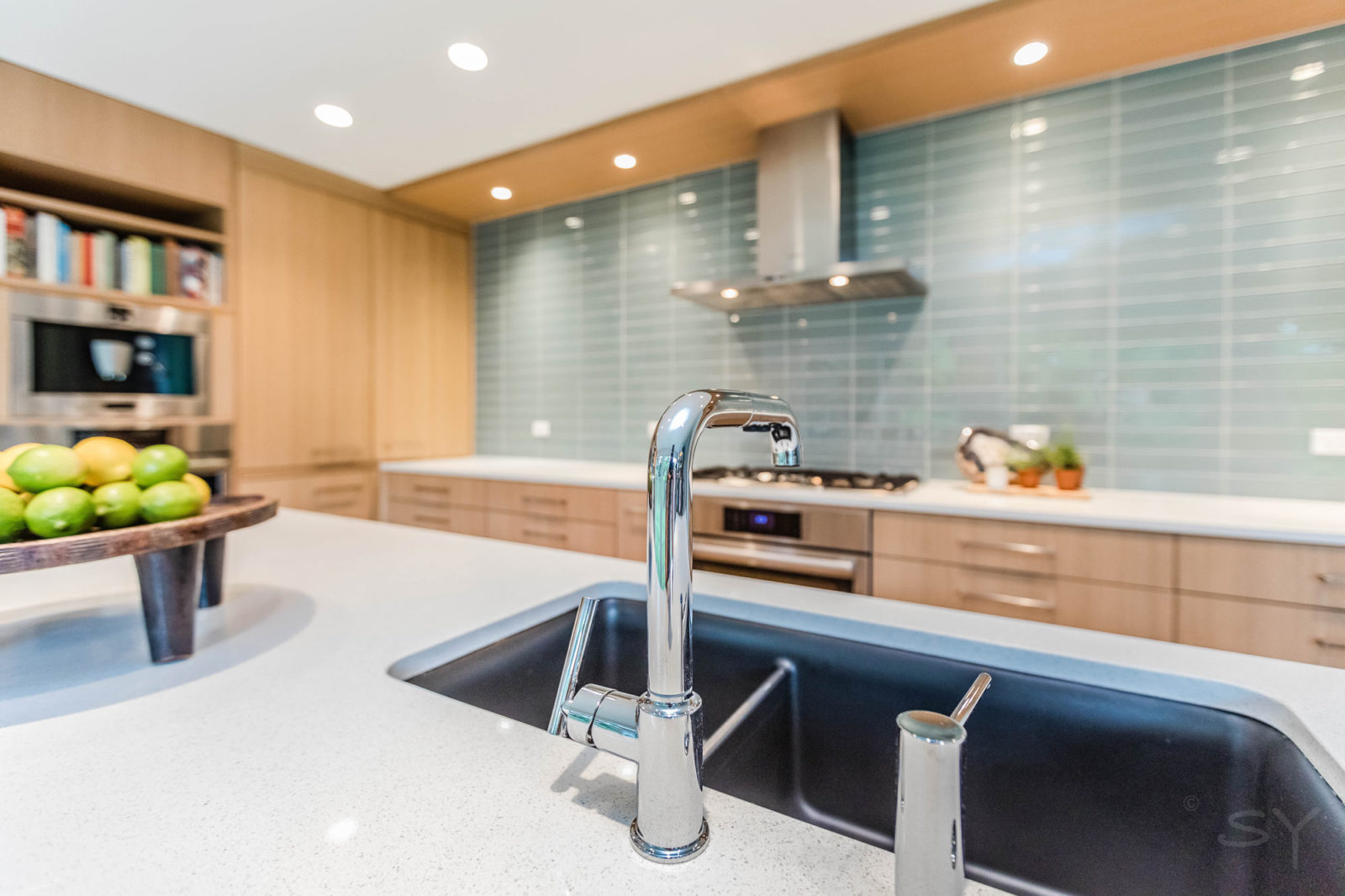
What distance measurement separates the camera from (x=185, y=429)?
2.70m

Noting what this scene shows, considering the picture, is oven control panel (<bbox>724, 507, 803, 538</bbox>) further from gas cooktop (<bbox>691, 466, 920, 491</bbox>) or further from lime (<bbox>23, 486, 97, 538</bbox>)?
lime (<bbox>23, 486, 97, 538</bbox>)

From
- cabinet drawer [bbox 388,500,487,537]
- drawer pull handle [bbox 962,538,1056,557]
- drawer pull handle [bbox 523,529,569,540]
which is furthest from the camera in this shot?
cabinet drawer [bbox 388,500,487,537]

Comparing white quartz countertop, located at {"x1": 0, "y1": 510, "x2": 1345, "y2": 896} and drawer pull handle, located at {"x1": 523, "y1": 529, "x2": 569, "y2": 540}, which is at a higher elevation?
white quartz countertop, located at {"x1": 0, "y1": 510, "x2": 1345, "y2": 896}

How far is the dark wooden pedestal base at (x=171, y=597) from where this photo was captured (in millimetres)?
703

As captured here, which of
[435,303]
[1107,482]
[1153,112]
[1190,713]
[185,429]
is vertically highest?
[1153,112]

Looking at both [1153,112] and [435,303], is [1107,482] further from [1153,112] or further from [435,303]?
[435,303]

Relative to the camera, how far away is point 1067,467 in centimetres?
211

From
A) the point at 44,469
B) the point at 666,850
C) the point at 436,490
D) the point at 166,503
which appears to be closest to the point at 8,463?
the point at 44,469

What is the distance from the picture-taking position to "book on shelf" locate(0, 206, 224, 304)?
230 centimetres

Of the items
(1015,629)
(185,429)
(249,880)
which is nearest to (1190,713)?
(1015,629)

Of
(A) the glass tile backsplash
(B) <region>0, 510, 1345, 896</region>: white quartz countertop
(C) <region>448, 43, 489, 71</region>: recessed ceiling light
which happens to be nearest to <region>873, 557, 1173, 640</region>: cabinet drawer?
(A) the glass tile backsplash

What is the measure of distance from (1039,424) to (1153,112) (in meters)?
1.14

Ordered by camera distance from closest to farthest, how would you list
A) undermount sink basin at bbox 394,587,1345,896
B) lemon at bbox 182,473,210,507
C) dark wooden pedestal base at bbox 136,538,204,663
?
undermount sink basin at bbox 394,587,1345,896 → dark wooden pedestal base at bbox 136,538,204,663 → lemon at bbox 182,473,210,507

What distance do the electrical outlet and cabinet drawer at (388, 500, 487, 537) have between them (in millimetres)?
3189
